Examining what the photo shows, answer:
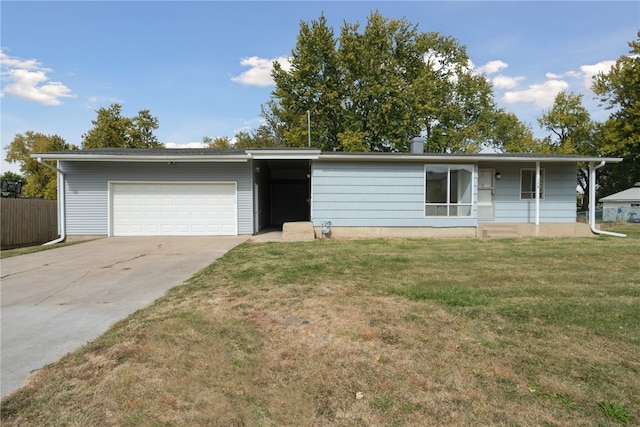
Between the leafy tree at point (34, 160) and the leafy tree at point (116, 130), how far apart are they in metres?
4.88

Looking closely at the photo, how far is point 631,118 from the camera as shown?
2745 cm

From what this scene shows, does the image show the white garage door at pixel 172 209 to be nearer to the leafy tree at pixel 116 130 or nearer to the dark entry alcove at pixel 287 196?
the dark entry alcove at pixel 287 196

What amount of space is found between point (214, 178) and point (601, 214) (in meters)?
26.0

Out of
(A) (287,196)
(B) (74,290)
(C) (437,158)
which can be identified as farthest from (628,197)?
(B) (74,290)

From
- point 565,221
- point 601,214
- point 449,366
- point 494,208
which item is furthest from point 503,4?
point 601,214

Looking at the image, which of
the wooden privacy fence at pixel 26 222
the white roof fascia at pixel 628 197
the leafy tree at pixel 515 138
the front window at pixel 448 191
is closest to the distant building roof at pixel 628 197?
the white roof fascia at pixel 628 197

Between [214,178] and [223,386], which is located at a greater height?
[214,178]

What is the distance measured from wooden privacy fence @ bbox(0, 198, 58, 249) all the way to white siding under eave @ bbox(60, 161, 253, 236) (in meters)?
2.73

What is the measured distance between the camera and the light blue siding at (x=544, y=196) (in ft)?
44.4

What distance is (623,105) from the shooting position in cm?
3033

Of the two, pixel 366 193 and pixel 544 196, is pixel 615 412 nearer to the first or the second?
pixel 366 193

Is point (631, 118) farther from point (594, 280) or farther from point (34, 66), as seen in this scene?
point (34, 66)

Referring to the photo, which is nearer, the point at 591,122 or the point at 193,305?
the point at 193,305

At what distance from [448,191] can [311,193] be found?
471 cm
